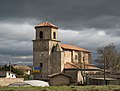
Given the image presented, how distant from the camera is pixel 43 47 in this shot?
68500mm

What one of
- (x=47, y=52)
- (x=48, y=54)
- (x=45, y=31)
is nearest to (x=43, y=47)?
(x=47, y=52)

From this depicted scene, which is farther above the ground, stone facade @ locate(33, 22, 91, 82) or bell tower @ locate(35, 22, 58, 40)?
bell tower @ locate(35, 22, 58, 40)

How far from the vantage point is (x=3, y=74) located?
7188 centimetres

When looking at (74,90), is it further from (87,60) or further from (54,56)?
(87,60)

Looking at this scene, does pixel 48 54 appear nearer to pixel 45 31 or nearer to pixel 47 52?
pixel 47 52

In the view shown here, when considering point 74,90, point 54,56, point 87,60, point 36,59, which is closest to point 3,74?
point 36,59

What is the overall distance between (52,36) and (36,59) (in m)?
6.99

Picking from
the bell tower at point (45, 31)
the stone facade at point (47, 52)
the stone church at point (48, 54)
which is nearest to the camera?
the stone church at point (48, 54)

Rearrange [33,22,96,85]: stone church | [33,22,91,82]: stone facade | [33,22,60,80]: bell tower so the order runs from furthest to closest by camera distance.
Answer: [33,22,60,80]: bell tower < [33,22,91,82]: stone facade < [33,22,96,85]: stone church

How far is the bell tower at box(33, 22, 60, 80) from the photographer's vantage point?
67175mm

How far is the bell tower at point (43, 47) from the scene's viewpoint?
67.2m

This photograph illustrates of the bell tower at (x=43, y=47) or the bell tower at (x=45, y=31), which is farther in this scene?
the bell tower at (x=45, y=31)

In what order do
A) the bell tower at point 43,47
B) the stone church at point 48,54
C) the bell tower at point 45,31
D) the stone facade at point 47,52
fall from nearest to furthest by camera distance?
the stone church at point 48,54 → the stone facade at point 47,52 → the bell tower at point 43,47 → the bell tower at point 45,31

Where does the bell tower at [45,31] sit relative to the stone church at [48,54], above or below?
above
